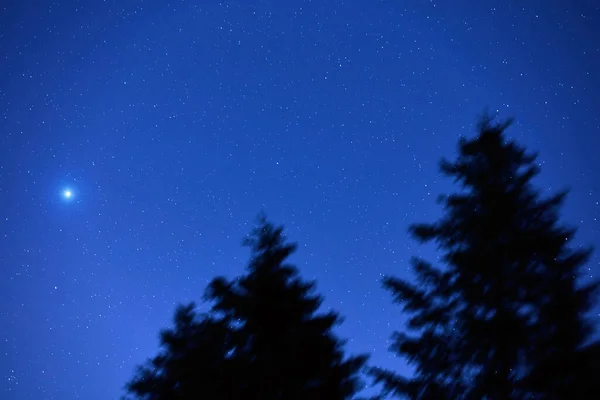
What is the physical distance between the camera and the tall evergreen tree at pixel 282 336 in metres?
10.3

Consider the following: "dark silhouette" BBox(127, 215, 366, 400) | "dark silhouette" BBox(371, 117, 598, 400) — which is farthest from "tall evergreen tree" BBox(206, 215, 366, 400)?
"dark silhouette" BBox(371, 117, 598, 400)

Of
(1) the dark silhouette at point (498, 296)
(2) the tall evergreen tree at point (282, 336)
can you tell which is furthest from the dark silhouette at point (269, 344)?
(1) the dark silhouette at point (498, 296)

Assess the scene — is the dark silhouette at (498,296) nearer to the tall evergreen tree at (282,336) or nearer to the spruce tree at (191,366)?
the tall evergreen tree at (282,336)

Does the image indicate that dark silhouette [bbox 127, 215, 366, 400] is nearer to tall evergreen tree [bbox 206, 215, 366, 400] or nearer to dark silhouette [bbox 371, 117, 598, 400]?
tall evergreen tree [bbox 206, 215, 366, 400]

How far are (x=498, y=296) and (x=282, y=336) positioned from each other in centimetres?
561

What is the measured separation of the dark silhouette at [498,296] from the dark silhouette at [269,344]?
1.81 meters

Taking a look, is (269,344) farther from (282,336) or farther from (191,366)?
(191,366)

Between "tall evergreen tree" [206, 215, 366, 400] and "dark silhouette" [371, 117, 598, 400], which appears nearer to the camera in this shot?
"dark silhouette" [371, 117, 598, 400]

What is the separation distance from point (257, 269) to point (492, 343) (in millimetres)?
6473

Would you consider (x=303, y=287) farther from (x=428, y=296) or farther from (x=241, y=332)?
(x=428, y=296)

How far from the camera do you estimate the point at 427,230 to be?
10.4 metres

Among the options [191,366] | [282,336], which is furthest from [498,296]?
[191,366]

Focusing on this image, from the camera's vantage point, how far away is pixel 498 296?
28.7 ft

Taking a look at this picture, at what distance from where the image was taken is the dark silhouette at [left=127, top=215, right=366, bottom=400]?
10367 mm
